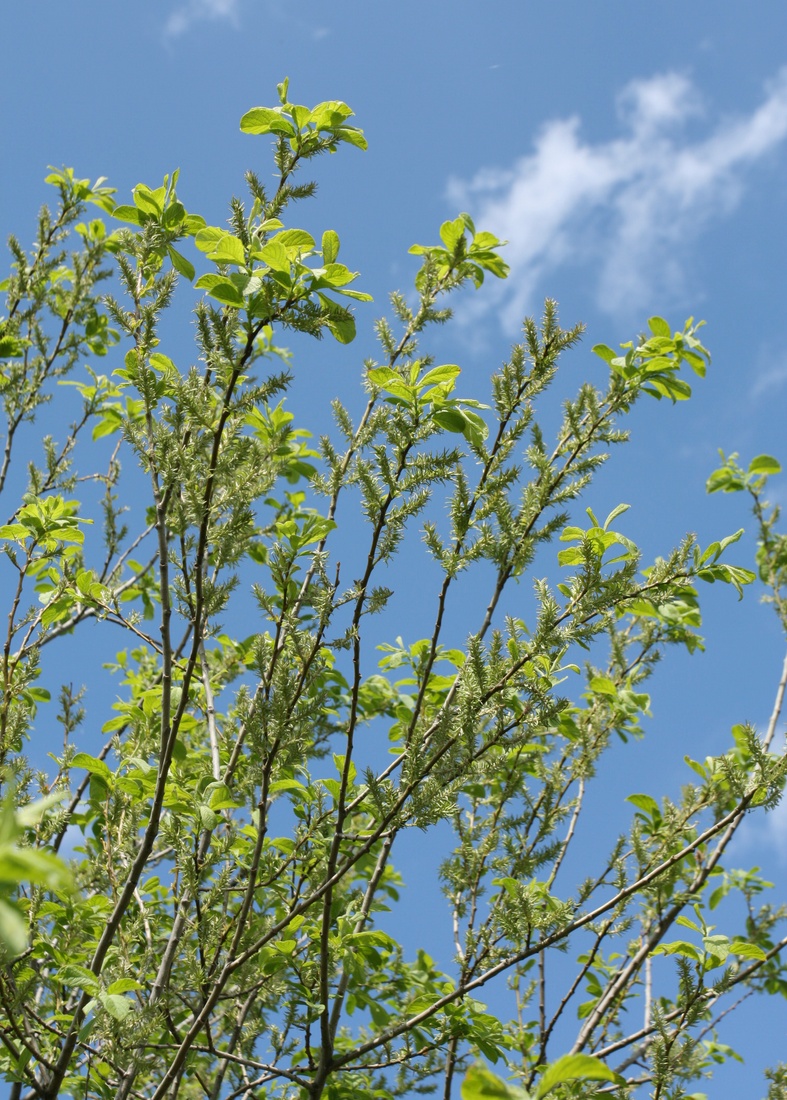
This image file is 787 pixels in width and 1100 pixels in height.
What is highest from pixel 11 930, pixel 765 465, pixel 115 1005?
pixel 765 465

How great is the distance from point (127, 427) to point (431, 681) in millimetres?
1517

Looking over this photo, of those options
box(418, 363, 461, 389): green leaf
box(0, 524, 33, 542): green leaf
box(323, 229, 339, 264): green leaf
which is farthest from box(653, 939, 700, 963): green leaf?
box(0, 524, 33, 542): green leaf

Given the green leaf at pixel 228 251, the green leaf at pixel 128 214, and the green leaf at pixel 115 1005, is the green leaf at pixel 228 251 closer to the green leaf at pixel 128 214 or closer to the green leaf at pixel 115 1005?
the green leaf at pixel 128 214

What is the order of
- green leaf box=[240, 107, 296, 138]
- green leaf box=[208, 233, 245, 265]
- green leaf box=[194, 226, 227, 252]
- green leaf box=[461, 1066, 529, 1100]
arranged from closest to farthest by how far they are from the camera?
green leaf box=[461, 1066, 529, 1100], green leaf box=[208, 233, 245, 265], green leaf box=[194, 226, 227, 252], green leaf box=[240, 107, 296, 138]

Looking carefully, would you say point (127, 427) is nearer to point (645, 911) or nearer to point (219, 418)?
point (219, 418)

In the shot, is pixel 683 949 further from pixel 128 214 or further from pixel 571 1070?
pixel 128 214

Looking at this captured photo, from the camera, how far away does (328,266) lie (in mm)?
2303

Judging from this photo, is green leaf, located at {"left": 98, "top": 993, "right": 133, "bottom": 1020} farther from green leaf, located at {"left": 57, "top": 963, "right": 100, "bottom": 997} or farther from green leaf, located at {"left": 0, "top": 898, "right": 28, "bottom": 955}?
green leaf, located at {"left": 0, "top": 898, "right": 28, "bottom": 955}

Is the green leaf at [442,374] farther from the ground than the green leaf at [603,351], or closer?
closer

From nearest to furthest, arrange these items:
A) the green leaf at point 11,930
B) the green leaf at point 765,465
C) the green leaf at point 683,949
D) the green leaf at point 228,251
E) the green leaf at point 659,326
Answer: the green leaf at point 11,930, the green leaf at point 228,251, the green leaf at point 683,949, the green leaf at point 659,326, the green leaf at point 765,465

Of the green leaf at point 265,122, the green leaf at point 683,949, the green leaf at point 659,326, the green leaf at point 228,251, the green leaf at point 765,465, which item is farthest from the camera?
the green leaf at point 765,465

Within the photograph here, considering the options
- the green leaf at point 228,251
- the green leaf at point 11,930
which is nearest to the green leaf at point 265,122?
the green leaf at point 228,251

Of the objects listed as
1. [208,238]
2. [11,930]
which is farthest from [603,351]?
[11,930]

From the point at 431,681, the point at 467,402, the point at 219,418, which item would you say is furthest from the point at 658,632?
the point at 219,418
